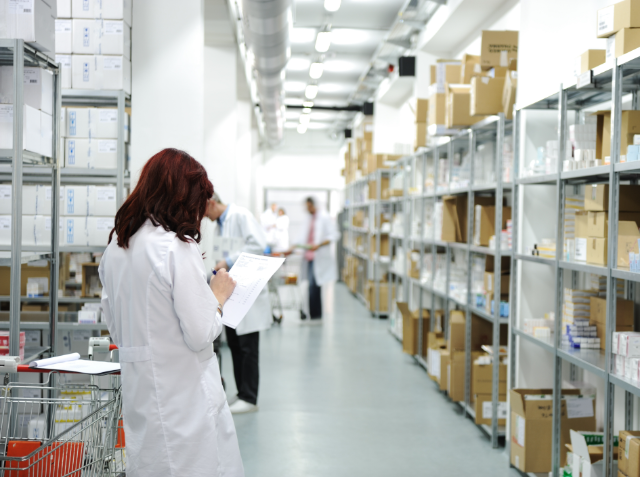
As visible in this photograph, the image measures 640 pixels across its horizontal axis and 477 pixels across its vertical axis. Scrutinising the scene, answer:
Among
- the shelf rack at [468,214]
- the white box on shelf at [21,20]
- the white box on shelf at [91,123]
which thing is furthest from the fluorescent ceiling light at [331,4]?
the white box on shelf at [21,20]

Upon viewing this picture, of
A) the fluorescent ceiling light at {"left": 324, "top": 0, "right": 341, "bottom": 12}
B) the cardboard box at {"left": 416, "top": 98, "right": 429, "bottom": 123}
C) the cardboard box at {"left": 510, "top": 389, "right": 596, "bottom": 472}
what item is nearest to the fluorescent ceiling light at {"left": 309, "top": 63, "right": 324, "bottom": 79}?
the fluorescent ceiling light at {"left": 324, "top": 0, "right": 341, "bottom": 12}

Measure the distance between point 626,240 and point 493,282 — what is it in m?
1.62

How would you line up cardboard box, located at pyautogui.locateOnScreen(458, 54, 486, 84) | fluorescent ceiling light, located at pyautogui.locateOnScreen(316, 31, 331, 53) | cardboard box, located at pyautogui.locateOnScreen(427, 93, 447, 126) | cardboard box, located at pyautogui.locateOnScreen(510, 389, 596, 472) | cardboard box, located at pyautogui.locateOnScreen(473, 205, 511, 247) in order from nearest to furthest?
cardboard box, located at pyautogui.locateOnScreen(510, 389, 596, 472)
cardboard box, located at pyautogui.locateOnScreen(473, 205, 511, 247)
cardboard box, located at pyautogui.locateOnScreen(458, 54, 486, 84)
cardboard box, located at pyautogui.locateOnScreen(427, 93, 447, 126)
fluorescent ceiling light, located at pyautogui.locateOnScreen(316, 31, 331, 53)

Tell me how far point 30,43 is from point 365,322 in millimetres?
6697

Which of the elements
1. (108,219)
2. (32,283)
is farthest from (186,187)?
(32,283)

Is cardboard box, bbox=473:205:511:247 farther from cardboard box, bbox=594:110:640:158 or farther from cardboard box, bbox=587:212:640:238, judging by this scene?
cardboard box, bbox=587:212:640:238

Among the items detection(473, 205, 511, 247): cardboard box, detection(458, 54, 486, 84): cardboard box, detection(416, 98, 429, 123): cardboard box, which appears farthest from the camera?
detection(416, 98, 429, 123): cardboard box

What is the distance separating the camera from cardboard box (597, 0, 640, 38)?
2.64m

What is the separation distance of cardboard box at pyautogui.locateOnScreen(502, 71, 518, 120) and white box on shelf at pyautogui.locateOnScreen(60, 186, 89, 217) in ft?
9.10

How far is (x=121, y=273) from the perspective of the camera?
1.87 meters

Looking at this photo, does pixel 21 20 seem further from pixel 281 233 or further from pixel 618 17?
pixel 281 233

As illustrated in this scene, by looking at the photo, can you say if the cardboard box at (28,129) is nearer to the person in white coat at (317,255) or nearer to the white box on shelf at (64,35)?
the white box on shelf at (64,35)

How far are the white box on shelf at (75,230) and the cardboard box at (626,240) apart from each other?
303 cm

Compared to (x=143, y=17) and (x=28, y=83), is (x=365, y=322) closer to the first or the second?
(x=143, y=17)
